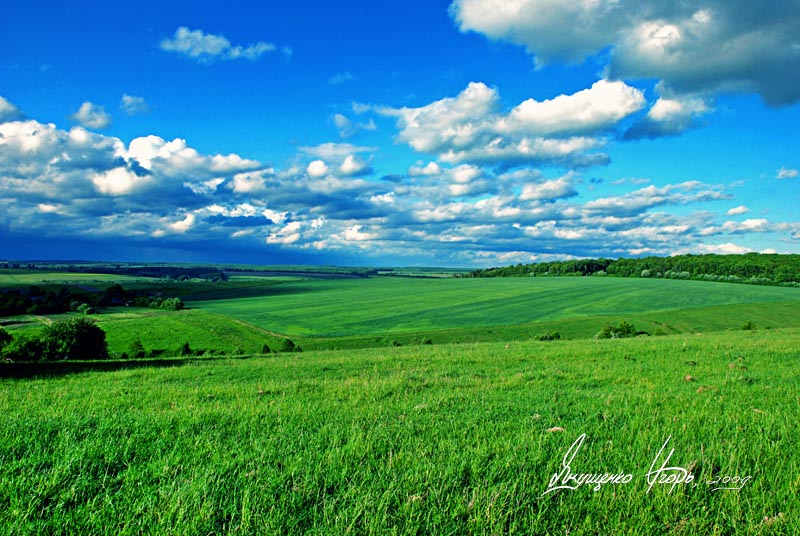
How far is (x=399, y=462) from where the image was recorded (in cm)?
471

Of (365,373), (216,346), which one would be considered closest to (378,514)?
(365,373)

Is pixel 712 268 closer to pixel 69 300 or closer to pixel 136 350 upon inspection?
pixel 136 350

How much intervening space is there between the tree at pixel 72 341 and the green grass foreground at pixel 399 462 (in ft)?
123

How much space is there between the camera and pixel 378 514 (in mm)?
3570

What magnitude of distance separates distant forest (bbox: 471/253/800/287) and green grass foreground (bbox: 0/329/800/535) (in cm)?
17074

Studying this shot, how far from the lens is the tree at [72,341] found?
38906 millimetres

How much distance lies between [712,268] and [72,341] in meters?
191

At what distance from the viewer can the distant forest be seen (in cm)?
14100

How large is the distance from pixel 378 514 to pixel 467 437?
7.69ft

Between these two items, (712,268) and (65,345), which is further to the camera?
(712,268)

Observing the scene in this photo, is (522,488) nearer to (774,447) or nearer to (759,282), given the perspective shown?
(774,447)

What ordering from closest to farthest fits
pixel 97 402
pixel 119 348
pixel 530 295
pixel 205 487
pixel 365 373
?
pixel 205 487 → pixel 97 402 → pixel 365 373 → pixel 119 348 → pixel 530 295

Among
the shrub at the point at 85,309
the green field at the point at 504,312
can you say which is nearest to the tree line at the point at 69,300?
the shrub at the point at 85,309
